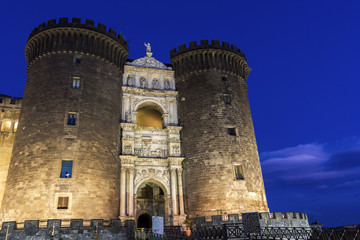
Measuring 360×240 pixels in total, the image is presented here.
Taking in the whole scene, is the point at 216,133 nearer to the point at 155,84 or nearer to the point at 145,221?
the point at 155,84

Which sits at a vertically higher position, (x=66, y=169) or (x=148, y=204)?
(x=66, y=169)

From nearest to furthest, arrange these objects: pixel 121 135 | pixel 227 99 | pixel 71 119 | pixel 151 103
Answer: pixel 71 119, pixel 121 135, pixel 227 99, pixel 151 103

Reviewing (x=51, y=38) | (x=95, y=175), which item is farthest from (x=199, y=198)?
(x=51, y=38)

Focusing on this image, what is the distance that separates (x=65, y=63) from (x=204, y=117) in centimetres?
1349

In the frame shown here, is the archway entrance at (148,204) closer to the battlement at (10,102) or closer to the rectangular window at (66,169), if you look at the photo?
the rectangular window at (66,169)

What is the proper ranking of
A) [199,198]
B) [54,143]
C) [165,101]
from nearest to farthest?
[54,143], [199,198], [165,101]

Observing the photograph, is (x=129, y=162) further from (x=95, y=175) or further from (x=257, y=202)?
(x=257, y=202)

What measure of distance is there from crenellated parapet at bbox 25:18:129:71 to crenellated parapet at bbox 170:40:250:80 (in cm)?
Result: 721

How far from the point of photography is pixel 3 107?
30.5 meters

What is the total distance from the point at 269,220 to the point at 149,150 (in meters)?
12.1

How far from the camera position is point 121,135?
2698 centimetres

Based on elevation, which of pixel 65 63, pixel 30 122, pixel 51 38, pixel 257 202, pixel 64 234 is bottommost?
pixel 64 234

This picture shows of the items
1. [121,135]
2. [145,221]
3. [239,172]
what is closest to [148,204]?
[145,221]

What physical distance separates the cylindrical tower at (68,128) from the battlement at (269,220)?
8.25 meters
